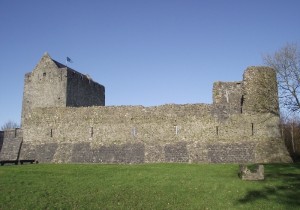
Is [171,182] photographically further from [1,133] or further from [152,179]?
[1,133]

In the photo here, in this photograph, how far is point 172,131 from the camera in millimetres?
26672

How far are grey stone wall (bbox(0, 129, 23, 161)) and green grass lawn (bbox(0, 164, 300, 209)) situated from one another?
44.4ft

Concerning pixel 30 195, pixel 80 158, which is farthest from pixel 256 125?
pixel 30 195

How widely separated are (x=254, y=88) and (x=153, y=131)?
320 inches

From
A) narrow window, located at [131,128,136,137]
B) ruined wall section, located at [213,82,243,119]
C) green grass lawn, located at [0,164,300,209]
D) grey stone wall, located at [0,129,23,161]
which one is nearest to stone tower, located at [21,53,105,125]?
grey stone wall, located at [0,129,23,161]

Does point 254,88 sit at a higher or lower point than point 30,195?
higher

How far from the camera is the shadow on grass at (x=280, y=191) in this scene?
12.2 metres

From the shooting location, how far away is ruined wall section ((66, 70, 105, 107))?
129ft

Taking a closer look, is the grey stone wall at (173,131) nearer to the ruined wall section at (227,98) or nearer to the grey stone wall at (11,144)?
the ruined wall section at (227,98)

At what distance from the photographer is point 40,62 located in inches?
1591

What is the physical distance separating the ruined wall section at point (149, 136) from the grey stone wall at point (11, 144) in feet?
4.84

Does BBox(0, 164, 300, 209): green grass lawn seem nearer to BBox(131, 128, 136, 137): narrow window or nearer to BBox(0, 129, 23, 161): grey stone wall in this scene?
BBox(131, 128, 136, 137): narrow window

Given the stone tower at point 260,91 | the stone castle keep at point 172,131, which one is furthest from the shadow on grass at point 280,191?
the stone tower at point 260,91

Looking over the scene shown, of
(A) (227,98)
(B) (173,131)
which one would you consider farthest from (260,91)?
(B) (173,131)
